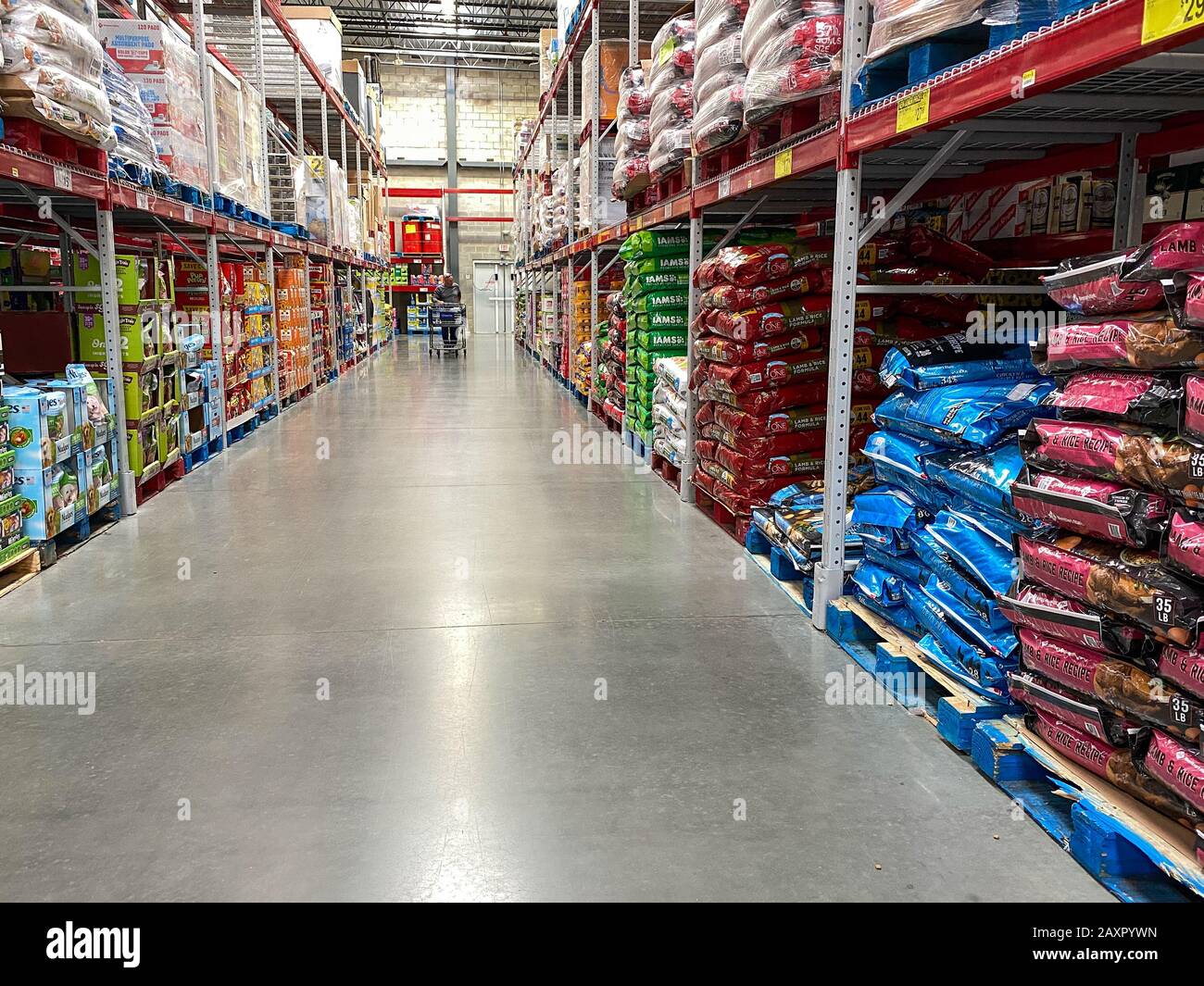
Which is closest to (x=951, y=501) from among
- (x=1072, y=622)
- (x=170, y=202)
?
(x=1072, y=622)

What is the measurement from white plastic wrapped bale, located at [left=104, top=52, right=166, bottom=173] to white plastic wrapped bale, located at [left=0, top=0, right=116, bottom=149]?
0.52 meters

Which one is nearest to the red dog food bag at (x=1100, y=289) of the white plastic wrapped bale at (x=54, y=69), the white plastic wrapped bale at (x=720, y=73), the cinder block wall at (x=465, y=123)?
the white plastic wrapped bale at (x=720, y=73)

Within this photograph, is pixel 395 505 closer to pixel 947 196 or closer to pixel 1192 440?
pixel 947 196

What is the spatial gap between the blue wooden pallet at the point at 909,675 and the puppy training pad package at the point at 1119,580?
1.57 ft

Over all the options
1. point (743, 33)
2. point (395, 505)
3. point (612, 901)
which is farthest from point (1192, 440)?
point (395, 505)

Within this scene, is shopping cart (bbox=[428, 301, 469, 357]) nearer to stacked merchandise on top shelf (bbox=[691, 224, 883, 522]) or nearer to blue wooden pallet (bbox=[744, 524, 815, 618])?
stacked merchandise on top shelf (bbox=[691, 224, 883, 522])

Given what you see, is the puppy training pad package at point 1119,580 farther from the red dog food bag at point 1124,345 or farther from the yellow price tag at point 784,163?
the yellow price tag at point 784,163

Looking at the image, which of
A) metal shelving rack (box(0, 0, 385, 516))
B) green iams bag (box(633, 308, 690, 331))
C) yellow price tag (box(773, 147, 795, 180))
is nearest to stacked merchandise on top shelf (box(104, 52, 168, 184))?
metal shelving rack (box(0, 0, 385, 516))

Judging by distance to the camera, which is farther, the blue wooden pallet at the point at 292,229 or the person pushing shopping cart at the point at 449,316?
the person pushing shopping cart at the point at 449,316

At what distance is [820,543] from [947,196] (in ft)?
8.04

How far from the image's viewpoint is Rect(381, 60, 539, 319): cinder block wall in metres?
30.1

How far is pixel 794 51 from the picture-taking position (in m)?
3.98

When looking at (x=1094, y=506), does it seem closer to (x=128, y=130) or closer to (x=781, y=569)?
(x=781, y=569)

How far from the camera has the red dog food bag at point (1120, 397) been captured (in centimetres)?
217
